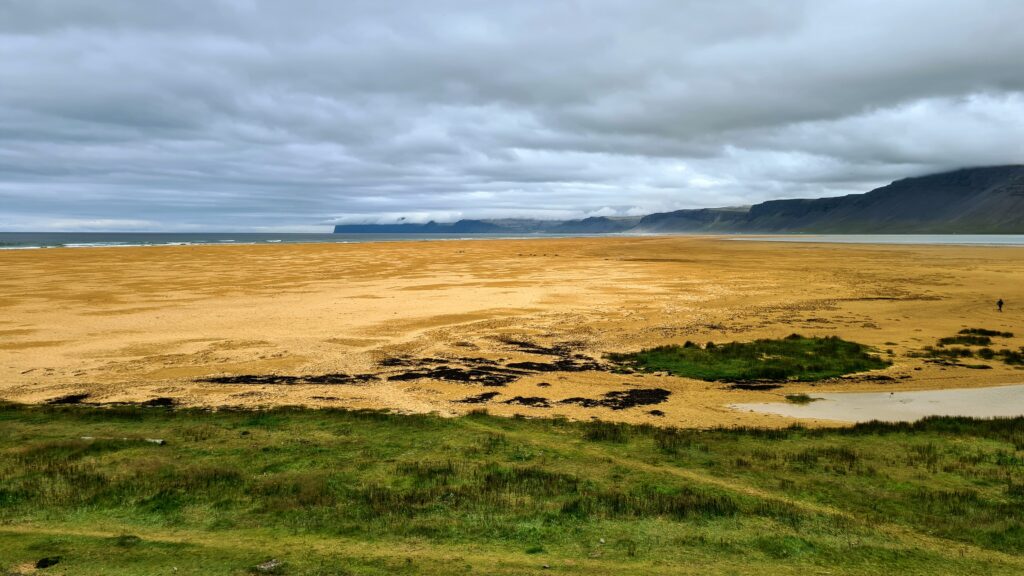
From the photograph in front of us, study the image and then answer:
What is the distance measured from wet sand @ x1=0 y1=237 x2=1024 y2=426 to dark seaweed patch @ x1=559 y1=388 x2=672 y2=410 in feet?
0.34

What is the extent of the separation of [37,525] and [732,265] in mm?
62628

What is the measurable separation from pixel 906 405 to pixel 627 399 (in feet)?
23.3

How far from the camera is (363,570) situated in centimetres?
663

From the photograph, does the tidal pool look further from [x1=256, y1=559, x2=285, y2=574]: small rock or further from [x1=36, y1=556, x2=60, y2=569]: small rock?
[x1=36, y1=556, x2=60, y2=569]: small rock

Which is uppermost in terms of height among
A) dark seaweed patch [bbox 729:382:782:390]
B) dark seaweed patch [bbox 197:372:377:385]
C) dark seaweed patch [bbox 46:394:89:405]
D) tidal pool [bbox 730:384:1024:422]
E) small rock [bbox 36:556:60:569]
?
small rock [bbox 36:556:60:569]

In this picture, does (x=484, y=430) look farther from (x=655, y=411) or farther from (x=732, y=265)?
(x=732, y=265)

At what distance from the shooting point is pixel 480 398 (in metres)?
15.7

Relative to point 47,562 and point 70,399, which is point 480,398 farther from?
point 70,399

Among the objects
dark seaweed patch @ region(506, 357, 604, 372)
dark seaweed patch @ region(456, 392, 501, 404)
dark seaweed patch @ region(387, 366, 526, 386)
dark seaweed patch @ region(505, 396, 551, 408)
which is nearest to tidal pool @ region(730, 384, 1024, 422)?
dark seaweed patch @ region(505, 396, 551, 408)

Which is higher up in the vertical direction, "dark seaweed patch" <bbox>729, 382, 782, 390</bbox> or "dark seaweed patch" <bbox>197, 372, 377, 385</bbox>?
"dark seaweed patch" <bbox>197, 372, 377, 385</bbox>

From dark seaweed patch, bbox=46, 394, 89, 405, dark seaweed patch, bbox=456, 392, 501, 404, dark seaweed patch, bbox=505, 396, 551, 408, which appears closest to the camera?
dark seaweed patch, bbox=46, 394, 89, 405

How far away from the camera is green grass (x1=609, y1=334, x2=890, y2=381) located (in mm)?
18438

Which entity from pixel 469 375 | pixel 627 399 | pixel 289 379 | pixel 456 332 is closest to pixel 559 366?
pixel 469 375

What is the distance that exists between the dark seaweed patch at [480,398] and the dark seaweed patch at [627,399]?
191cm
